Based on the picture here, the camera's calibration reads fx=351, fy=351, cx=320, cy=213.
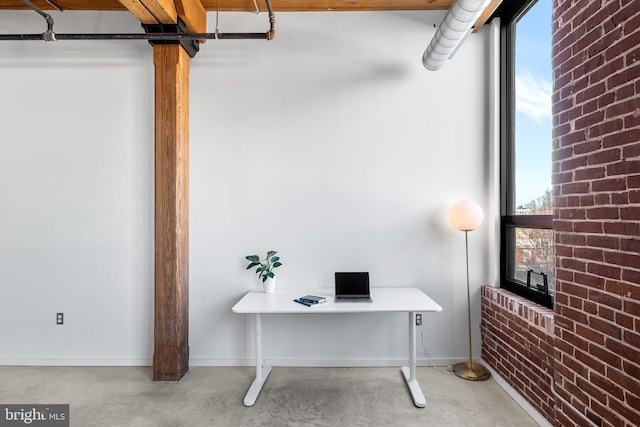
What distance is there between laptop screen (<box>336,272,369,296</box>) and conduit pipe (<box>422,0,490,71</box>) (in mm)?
1913

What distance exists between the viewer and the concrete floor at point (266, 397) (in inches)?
96.2

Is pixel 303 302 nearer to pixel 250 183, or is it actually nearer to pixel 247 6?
pixel 250 183

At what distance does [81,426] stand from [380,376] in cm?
225

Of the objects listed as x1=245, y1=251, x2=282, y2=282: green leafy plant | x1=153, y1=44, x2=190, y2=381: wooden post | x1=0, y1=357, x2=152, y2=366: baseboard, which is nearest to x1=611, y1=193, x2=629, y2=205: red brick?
x1=245, y1=251, x2=282, y2=282: green leafy plant

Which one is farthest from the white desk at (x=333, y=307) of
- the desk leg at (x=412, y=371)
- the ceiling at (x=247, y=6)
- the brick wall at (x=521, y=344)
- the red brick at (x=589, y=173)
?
the ceiling at (x=247, y=6)

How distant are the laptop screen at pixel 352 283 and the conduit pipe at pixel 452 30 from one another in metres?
1.91

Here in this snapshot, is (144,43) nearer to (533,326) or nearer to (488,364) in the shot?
(533,326)

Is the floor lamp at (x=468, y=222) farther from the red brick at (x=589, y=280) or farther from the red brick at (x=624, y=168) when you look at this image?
the red brick at (x=624, y=168)

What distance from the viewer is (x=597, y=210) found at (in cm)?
181

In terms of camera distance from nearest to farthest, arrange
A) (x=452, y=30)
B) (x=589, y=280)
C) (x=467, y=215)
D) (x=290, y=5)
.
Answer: (x=589, y=280), (x=452, y=30), (x=467, y=215), (x=290, y=5)

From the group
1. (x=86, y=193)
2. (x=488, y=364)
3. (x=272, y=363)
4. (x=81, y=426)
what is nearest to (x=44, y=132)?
(x=86, y=193)

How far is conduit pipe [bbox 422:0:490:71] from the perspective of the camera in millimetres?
2359

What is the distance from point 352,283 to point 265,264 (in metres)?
0.84

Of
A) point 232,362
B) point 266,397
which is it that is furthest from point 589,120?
point 232,362
